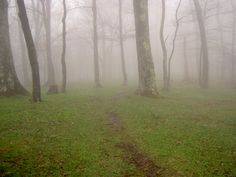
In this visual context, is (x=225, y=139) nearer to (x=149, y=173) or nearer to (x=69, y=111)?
(x=149, y=173)

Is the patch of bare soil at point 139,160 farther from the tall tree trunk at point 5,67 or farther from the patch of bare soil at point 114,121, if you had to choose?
the tall tree trunk at point 5,67

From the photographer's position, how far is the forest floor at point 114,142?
6824 mm

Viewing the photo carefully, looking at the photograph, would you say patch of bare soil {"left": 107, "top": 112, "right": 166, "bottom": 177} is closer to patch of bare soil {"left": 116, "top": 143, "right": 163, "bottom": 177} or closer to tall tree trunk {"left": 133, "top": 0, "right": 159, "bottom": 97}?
patch of bare soil {"left": 116, "top": 143, "right": 163, "bottom": 177}

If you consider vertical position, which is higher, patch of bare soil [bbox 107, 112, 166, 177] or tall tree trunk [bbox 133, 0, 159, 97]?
tall tree trunk [bbox 133, 0, 159, 97]

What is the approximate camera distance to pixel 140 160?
7.56m

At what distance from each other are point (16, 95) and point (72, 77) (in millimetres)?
38674

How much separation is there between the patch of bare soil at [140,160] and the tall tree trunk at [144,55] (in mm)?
8981

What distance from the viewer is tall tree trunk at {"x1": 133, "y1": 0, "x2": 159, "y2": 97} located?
17359 mm

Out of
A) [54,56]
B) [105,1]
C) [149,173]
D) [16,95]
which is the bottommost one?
[149,173]

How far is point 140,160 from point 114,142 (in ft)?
5.13

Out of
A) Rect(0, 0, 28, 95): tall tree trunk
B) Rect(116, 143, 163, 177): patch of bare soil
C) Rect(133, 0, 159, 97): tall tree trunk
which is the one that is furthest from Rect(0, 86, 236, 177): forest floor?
Rect(133, 0, 159, 97): tall tree trunk

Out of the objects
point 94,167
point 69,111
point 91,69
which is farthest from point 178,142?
point 91,69

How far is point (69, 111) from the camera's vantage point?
12.3m

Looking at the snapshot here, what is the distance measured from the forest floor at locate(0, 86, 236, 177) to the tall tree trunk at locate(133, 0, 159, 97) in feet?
13.4
